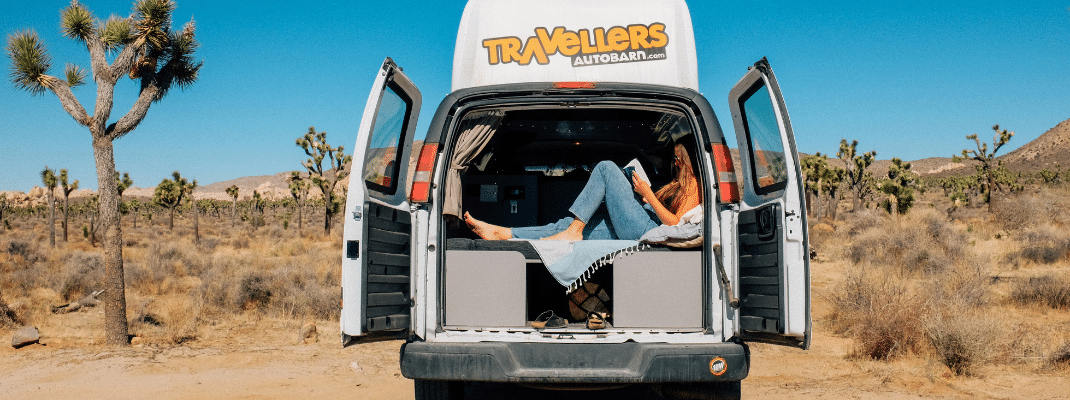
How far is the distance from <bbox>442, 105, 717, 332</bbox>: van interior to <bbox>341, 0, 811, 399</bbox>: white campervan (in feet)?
0.04

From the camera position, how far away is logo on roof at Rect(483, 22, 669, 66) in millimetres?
4578

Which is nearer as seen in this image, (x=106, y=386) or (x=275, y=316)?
(x=106, y=386)

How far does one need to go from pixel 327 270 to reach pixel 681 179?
1181cm

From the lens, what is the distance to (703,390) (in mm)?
4270

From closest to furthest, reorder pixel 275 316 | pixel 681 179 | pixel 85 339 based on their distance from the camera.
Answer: pixel 681 179 → pixel 85 339 → pixel 275 316

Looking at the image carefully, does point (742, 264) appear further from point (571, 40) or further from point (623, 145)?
point (623, 145)

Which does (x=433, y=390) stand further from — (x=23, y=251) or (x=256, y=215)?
(x=256, y=215)

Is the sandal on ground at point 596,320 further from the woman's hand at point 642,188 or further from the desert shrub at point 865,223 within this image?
the desert shrub at point 865,223

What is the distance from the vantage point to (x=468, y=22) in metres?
4.79

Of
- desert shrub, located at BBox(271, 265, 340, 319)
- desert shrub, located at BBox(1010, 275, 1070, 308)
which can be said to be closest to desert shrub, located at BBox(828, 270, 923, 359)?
desert shrub, located at BBox(1010, 275, 1070, 308)

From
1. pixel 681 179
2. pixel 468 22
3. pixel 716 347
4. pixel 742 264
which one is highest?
pixel 468 22

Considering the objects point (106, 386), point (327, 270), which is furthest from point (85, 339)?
point (327, 270)

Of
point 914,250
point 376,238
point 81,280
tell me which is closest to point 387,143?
point 376,238

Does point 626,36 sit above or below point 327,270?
above
